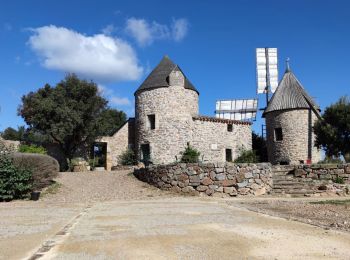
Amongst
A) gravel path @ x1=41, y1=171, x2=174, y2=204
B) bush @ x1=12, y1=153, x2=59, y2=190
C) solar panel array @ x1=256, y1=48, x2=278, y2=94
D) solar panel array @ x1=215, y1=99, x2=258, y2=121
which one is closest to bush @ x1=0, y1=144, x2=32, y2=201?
bush @ x1=12, y1=153, x2=59, y2=190

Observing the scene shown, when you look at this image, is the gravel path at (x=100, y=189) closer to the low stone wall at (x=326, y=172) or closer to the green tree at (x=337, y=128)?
the low stone wall at (x=326, y=172)

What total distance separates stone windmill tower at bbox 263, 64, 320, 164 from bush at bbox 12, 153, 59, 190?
20588 millimetres

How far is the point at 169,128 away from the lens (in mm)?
31188

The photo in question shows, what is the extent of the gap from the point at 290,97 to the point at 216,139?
7429mm

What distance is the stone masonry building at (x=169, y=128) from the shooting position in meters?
31.2

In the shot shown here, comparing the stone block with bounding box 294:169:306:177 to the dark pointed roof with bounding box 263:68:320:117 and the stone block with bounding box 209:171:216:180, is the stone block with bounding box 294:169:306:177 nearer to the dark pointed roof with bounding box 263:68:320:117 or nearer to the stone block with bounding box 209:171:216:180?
the stone block with bounding box 209:171:216:180

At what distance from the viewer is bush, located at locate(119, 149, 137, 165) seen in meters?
32.2

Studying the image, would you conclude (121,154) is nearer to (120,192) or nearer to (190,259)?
(120,192)

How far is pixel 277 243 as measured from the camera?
6.16 meters

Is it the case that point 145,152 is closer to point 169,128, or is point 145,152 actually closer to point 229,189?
point 169,128

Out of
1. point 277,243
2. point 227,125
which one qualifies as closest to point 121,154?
point 227,125

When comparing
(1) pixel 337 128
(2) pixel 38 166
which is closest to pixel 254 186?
(2) pixel 38 166

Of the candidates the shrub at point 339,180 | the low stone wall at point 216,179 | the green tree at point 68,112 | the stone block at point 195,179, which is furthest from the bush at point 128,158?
the shrub at point 339,180

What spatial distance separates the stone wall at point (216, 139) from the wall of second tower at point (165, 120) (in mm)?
861
